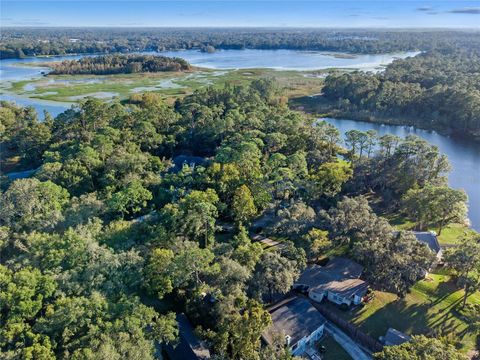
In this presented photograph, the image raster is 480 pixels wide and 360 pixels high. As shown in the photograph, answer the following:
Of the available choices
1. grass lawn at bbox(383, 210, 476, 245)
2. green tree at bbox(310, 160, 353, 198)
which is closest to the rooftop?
green tree at bbox(310, 160, 353, 198)

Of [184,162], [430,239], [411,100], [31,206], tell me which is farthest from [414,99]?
[31,206]

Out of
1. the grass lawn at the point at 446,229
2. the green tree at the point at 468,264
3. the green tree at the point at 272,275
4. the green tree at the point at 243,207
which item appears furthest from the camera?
the grass lawn at the point at 446,229

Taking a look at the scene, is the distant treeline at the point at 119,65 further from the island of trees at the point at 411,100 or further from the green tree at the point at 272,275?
the green tree at the point at 272,275

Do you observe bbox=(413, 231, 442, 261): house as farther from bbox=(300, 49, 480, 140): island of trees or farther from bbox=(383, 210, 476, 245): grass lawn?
bbox=(300, 49, 480, 140): island of trees

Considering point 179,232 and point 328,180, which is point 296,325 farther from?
point 328,180

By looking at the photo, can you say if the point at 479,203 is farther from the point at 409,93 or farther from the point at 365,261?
the point at 409,93

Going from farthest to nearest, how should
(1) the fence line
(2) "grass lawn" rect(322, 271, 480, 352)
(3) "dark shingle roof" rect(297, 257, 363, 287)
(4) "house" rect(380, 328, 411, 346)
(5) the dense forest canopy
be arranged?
1. (3) "dark shingle roof" rect(297, 257, 363, 287)
2. (2) "grass lawn" rect(322, 271, 480, 352)
3. (1) the fence line
4. (4) "house" rect(380, 328, 411, 346)
5. (5) the dense forest canopy

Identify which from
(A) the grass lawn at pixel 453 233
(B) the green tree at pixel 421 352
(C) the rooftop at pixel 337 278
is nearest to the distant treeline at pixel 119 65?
(A) the grass lawn at pixel 453 233
